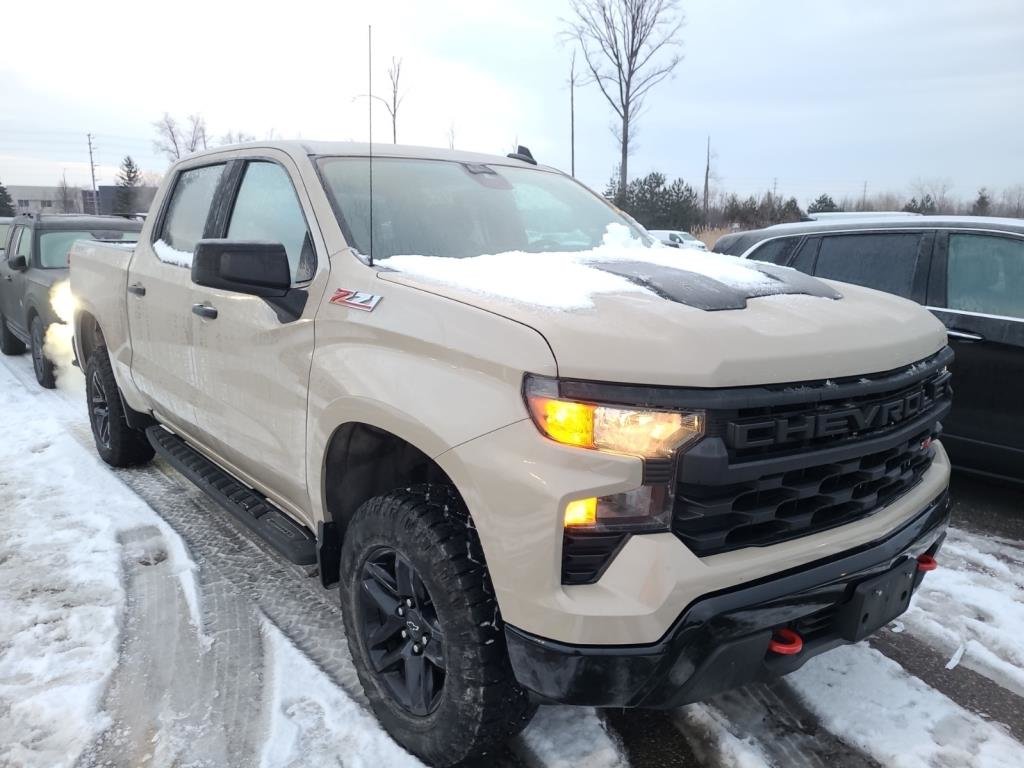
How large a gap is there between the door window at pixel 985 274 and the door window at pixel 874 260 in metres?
0.23

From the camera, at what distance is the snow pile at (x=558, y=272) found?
2029 mm

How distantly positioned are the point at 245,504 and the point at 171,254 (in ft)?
4.67

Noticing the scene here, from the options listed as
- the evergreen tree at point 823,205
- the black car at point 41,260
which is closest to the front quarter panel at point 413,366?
the black car at point 41,260

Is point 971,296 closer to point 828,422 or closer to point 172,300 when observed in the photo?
point 828,422

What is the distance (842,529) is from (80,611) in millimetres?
2988

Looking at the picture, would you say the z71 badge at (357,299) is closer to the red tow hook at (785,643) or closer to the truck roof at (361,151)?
the truck roof at (361,151)

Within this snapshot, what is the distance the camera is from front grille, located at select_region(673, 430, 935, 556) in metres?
1.72

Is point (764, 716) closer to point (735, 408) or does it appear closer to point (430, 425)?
point (735, 408)

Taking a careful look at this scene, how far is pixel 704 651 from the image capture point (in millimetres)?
1733

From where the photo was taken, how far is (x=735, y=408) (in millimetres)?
1702

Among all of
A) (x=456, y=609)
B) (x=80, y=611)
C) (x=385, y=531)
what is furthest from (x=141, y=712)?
(x=456, y=609)

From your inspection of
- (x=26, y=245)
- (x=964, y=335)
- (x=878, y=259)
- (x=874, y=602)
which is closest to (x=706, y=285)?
(x=874, y=602)

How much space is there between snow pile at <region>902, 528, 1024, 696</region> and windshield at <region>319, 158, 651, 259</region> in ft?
6.74

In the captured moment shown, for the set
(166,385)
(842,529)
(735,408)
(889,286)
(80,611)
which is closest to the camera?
(735,408)
